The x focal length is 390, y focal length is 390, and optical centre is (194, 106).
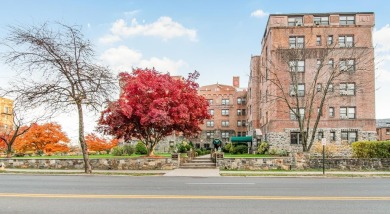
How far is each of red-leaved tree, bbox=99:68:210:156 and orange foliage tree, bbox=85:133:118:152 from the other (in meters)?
32.7

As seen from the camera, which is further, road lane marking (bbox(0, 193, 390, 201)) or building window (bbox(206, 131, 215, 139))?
building window (bbox(206, 131, 215, 139))

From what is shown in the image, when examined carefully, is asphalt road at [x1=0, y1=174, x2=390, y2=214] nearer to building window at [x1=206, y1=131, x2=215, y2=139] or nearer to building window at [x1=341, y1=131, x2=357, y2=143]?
building window at [x1=341, y1=131, x2=357, y2=143]

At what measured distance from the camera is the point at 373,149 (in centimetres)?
2722

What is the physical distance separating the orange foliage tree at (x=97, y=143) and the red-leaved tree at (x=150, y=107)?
3273 cm

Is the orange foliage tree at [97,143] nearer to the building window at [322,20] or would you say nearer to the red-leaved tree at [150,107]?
the red-leaved tree at [150,107]

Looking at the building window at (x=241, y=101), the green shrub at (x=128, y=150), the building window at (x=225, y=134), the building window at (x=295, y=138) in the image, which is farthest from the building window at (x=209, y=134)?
the green shrub at (x=128, y=150)

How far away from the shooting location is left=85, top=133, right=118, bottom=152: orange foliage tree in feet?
199

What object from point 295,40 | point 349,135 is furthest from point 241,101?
point 349,135

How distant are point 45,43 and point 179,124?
1102cm

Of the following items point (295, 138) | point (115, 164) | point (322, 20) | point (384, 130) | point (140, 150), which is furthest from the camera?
point (384, 130)

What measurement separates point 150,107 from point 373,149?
1583cm

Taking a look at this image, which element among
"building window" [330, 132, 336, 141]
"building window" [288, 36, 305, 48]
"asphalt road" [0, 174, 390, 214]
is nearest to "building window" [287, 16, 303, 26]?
"building window" [288, 36, 305, 48]

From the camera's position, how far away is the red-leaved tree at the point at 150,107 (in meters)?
27.0

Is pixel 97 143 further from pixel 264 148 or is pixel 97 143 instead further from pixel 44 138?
pixel 264 148
